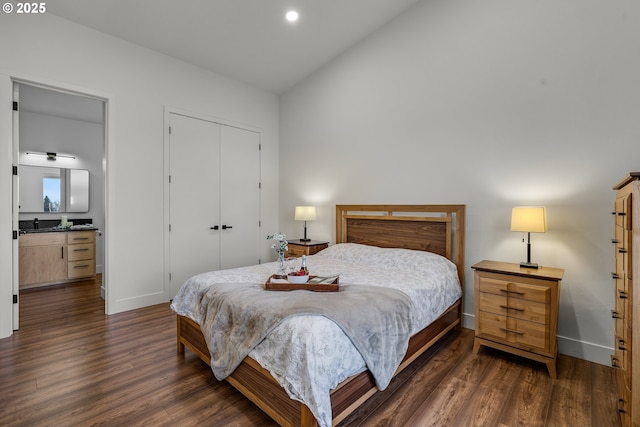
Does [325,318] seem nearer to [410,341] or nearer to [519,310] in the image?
[410,341]

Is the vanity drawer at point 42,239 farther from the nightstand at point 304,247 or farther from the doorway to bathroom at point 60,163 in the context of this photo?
the nightstand at point 304,247

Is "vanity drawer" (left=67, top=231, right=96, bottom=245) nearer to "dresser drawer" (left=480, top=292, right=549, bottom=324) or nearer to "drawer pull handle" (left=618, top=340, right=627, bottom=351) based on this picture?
"dresser drawer" (left=480, top=292, right=549, bottom=324)

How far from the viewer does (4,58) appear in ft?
9.15

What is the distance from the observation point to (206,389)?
6.48 feet

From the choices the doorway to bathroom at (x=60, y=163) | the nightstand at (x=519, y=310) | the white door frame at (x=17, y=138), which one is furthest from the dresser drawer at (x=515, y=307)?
the doorway to bathroom at (x=60, y=163)

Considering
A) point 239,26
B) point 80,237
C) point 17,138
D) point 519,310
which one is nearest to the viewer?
A: point 519,310

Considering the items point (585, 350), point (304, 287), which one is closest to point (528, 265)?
→ point (585, 350)

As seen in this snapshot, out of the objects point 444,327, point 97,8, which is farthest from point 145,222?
point 444,327

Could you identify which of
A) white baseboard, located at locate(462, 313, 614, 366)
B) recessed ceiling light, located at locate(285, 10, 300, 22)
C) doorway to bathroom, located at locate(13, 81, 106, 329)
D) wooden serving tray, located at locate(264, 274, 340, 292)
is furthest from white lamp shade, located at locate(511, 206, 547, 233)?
doorway to bathroom, located at locate(13, 81, 106, 329)

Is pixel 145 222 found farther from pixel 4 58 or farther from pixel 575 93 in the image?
pixel 575 93

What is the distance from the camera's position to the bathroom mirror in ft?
16.4

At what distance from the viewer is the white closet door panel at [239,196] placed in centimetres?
443

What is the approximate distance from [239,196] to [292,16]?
248 centimetres

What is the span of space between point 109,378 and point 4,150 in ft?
7.67
